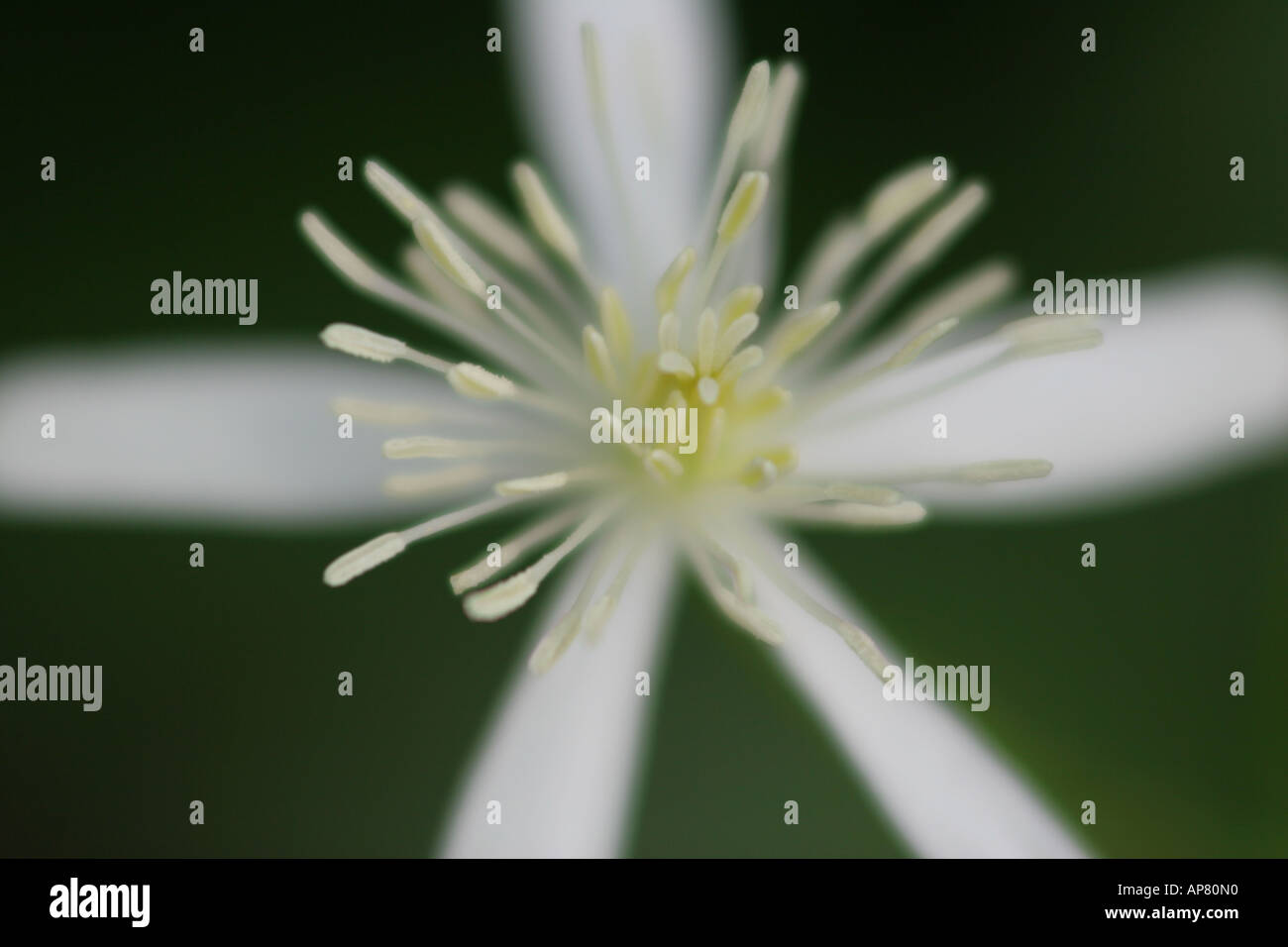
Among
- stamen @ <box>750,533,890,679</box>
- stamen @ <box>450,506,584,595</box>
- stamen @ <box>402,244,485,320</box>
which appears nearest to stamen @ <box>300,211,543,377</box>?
stamen @ <box>402,244,485,320</box>

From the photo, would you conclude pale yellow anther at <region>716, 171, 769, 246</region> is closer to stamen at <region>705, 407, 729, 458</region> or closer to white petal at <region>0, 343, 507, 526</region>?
stamen at <region>705, 407, 729, 458</region>

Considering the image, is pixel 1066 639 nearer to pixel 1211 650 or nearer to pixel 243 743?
pixel 1211 650

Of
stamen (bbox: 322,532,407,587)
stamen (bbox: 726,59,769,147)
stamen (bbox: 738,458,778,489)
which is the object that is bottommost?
stamen (bbox: 322,532,407,587)

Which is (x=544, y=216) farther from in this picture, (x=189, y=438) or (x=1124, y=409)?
(x=1124, y=409)

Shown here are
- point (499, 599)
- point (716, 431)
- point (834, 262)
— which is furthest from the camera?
point (834, 262)

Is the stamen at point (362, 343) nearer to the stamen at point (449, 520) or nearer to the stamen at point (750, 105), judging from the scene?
the stamen at point (449, 520)

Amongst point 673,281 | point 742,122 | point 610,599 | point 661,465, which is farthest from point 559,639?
point 742,122
